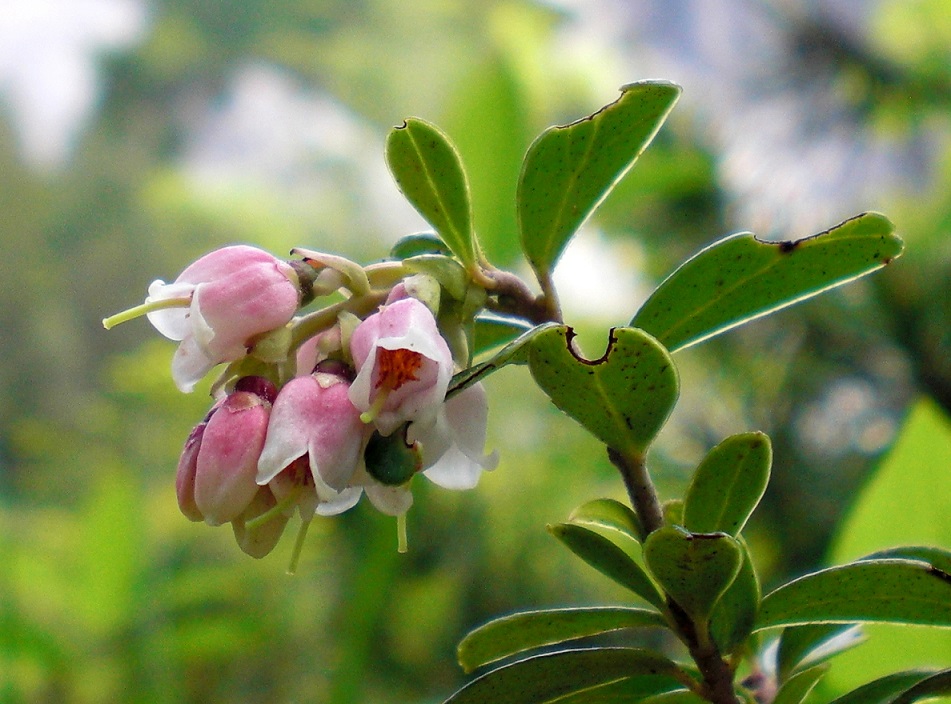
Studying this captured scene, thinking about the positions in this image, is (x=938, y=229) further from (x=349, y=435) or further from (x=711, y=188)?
(x=349, y=435)

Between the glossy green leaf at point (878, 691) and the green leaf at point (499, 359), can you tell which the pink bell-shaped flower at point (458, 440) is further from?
the glossy green leaf at point (878, 691)

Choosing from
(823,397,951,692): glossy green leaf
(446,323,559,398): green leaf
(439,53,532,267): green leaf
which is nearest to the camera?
(446,323,559,398): green leaf

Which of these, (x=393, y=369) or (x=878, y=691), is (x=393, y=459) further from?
(x=878, y=691)

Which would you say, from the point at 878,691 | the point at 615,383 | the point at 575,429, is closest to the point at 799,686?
the point at 878,691

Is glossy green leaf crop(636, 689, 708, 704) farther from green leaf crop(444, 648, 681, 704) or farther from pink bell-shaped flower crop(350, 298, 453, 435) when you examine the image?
pink bell-shaped flower crop(350, 298, 453, 435)

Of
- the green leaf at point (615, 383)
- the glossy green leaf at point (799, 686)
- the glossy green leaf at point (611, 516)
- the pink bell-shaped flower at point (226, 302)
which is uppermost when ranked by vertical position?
the pink bell-shaped flower at point (226, 302)

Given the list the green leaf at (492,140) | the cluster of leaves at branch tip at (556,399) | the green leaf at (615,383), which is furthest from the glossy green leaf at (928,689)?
the green leaf at (492,140)

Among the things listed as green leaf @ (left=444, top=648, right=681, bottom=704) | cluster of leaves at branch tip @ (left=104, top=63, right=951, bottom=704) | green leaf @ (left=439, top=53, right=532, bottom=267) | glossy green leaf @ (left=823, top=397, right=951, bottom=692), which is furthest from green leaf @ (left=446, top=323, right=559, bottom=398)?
green leaf @ (left=439, top=53, right=532, bottom=267)
